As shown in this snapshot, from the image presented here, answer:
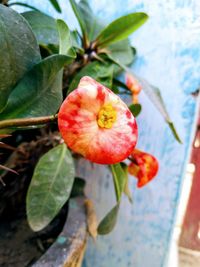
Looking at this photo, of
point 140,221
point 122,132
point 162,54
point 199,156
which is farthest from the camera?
point 199,156

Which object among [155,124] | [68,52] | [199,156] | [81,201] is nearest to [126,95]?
[155,124]

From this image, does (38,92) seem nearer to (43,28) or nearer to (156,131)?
(43,28)

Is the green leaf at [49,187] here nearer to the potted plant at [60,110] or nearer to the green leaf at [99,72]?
the potted plant at [60,110]

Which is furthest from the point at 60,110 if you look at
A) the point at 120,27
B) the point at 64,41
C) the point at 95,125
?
the point at 120,27

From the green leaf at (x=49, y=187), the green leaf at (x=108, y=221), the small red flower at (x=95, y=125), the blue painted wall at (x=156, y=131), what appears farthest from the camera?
the blue painted wall at (x=156, y=131)

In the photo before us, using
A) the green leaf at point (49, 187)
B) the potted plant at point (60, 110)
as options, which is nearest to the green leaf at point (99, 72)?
the potted plant at point (60, 110)

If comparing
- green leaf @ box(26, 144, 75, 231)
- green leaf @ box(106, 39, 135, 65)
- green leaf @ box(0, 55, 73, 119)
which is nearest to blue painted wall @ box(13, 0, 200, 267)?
green leaf @ box(106, 39, 135, 65)

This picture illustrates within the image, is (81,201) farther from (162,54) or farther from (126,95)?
(162,54)
